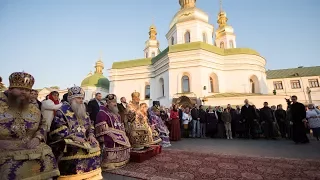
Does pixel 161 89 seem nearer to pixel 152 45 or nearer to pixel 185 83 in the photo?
pixel 185 83

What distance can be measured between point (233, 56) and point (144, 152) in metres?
19.8

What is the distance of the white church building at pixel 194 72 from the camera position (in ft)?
60.0

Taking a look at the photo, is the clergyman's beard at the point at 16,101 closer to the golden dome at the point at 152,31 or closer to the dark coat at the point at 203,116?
the dark coat at the point at 203,116

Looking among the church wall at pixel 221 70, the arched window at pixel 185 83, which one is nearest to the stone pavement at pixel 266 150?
the church wall at pixel 221 70

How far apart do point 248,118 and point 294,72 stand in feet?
124

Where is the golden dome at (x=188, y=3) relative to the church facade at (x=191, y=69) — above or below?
above

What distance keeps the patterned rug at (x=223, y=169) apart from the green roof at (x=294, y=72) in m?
40.0

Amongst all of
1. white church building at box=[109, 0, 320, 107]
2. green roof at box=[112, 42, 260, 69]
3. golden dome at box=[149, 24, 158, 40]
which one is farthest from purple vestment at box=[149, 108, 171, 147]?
golden dome at box=[149, 24, 158, 40]

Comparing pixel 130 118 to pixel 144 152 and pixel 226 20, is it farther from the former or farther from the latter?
pixel 226 20

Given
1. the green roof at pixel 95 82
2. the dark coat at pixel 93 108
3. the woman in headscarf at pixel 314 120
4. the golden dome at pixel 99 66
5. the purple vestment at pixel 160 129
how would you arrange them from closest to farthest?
the dark coat at pixel 93 108 → the purple vestment at pixel 160 129 → the woman in headscarf at pixel 314 120 → the green roof at pixel 95 82 → the golden dome at pixel 99 66

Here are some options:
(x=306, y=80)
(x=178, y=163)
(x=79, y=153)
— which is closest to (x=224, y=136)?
(x=178, y=163)

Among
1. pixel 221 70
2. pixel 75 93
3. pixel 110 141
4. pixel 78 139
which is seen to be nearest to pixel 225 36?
pixel 221 70

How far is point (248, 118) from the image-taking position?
29.5ft

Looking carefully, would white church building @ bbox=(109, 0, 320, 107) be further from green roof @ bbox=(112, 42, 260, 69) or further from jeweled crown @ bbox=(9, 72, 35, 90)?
jeweled crown @ bbox=(9, 72, 35, 90)
